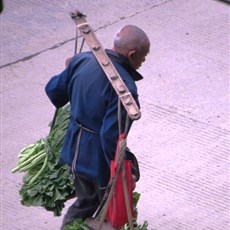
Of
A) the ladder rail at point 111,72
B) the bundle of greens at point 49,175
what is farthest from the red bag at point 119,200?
the bundle of greens at point 49,175

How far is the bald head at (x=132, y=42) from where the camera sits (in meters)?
5.28

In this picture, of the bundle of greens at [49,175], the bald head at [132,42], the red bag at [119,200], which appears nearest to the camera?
the red bag at [119,200]

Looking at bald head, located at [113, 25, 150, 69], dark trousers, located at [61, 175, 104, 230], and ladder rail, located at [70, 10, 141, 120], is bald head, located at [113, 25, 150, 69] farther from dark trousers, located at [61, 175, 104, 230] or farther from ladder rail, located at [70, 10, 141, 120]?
dark trousers, located at [61, 175, 104, 230]

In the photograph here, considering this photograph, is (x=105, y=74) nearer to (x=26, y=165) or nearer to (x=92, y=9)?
(x=26, y=165)

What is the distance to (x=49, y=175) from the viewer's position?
5836mm

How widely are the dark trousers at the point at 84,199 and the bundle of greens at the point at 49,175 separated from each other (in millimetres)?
85

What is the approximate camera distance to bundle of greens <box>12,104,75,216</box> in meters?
5.79

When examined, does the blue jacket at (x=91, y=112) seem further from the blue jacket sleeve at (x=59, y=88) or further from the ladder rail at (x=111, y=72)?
the ladder rail at (x=111, y=72)

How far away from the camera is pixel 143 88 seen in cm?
782

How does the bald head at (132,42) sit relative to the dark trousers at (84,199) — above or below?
above

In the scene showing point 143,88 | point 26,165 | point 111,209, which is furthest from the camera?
point 143,88

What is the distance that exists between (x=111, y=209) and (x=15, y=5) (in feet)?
13.5

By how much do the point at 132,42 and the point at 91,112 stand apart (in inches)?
A: 17.4

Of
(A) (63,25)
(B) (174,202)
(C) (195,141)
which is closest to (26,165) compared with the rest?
(B) (174,202)
